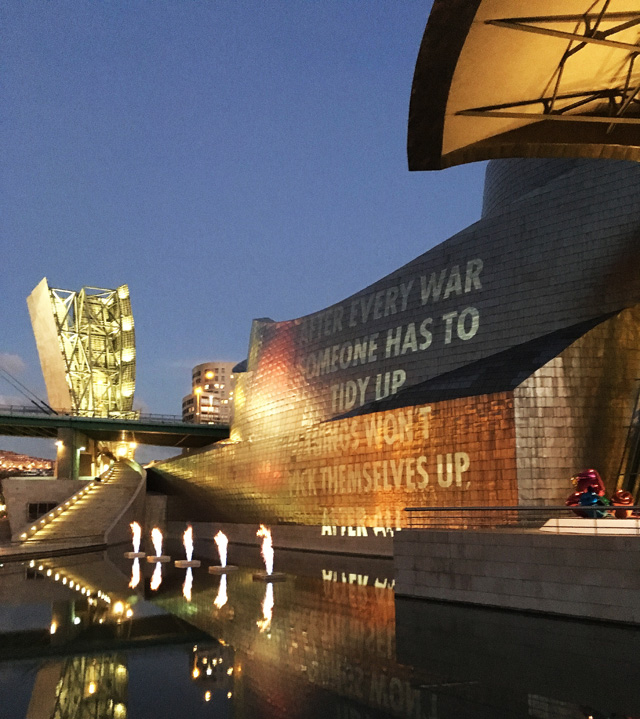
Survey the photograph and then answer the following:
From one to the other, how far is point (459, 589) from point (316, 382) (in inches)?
871

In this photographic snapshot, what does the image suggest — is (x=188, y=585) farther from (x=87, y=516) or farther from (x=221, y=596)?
(x=87, y=516)

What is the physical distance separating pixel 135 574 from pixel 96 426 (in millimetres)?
39604

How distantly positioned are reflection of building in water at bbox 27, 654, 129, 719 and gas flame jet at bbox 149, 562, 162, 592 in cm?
901

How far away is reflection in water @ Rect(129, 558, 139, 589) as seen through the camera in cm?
1967

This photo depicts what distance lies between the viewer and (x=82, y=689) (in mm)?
8242

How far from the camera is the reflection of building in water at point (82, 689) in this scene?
7336 millimetres

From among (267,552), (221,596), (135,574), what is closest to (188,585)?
(221,596)

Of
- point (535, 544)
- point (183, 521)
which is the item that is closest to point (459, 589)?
point (535, 544)

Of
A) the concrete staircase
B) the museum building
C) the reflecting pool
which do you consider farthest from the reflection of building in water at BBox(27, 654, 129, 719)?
the concrete staircase

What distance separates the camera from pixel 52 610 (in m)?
14.7

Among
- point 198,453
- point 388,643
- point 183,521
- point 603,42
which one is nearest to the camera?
point 603,42

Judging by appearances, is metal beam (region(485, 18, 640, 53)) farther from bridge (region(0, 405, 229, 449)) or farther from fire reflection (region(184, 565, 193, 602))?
bridge (region(0, 405, 229, 449))

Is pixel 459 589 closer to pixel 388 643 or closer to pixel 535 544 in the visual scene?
pixel 535 544

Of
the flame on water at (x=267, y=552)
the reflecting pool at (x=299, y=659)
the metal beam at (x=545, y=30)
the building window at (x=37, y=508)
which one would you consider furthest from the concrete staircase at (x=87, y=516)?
A: the metal beam at (x=545, y=30)
